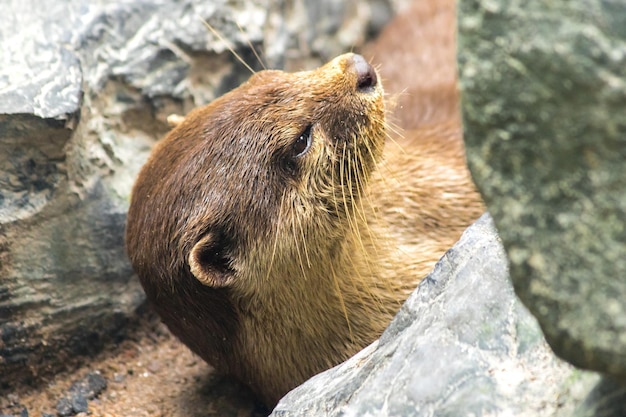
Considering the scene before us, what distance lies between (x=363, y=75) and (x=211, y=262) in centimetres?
95

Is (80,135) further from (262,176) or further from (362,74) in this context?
(362,74)

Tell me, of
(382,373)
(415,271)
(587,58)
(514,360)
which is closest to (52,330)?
(415,271)

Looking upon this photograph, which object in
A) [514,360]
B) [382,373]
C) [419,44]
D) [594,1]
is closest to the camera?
[594,1]

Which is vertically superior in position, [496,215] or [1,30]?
[1,30]

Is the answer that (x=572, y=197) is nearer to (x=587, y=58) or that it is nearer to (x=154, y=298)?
(x=587, y=58)

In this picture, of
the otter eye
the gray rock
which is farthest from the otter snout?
the gray rock

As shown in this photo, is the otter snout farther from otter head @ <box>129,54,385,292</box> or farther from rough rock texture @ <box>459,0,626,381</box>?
rough rock texture @ <box>459,0,626,381</box>

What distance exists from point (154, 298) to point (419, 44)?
2748mm

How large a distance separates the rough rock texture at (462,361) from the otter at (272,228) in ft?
2.26

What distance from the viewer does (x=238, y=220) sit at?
3131 mm

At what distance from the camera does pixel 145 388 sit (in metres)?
3.89

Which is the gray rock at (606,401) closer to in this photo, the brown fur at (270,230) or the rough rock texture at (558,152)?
the rough rock texture at (558,152)

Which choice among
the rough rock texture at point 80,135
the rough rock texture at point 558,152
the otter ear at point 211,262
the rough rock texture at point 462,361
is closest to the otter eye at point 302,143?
the otter ear at point 211,262

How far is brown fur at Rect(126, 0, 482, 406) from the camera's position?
10.3 feet
